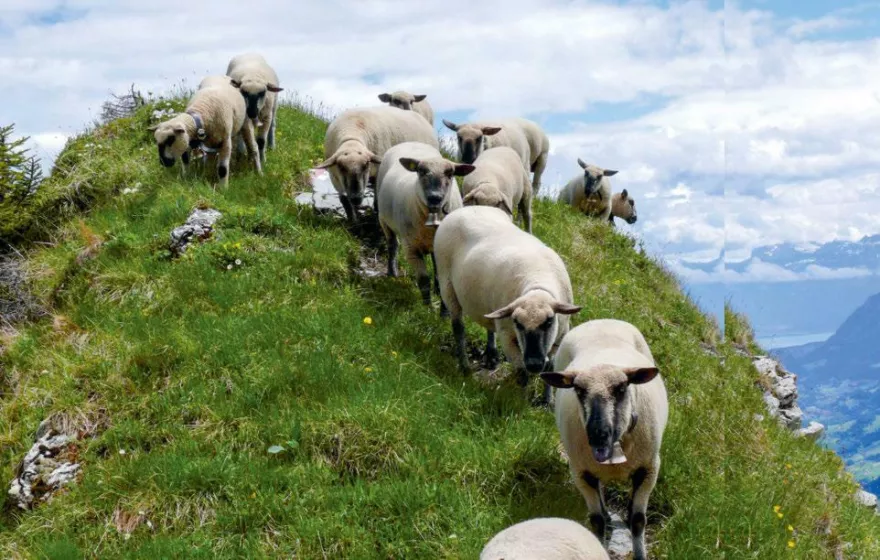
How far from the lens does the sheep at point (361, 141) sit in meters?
12.4

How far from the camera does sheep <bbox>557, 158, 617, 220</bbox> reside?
1916 centimetres

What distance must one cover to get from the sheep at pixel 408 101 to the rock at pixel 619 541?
12.1m

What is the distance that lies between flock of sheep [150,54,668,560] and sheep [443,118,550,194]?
0.03 m

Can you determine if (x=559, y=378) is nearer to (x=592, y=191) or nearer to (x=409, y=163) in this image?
(x=409, y=163)

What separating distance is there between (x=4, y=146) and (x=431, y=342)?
29.2 feet

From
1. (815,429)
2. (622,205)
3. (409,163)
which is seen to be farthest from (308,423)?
(622,205)

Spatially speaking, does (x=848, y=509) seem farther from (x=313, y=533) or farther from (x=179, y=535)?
(x=179, y=535)

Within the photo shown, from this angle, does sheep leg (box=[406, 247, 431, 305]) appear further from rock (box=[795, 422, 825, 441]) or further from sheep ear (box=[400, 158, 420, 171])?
rock (box=[795, 422, 825, 441])

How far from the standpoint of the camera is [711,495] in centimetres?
709

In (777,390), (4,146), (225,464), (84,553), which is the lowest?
(777,390)

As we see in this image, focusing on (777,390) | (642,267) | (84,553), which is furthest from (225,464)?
(642,267)

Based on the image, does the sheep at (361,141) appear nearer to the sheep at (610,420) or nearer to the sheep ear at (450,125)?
the sheep ear at (450,125)

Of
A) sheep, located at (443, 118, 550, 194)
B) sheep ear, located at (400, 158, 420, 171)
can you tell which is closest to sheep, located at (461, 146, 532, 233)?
sheep ear, located at (400, 158, 420, 171)

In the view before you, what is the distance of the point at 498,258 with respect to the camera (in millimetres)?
8797
